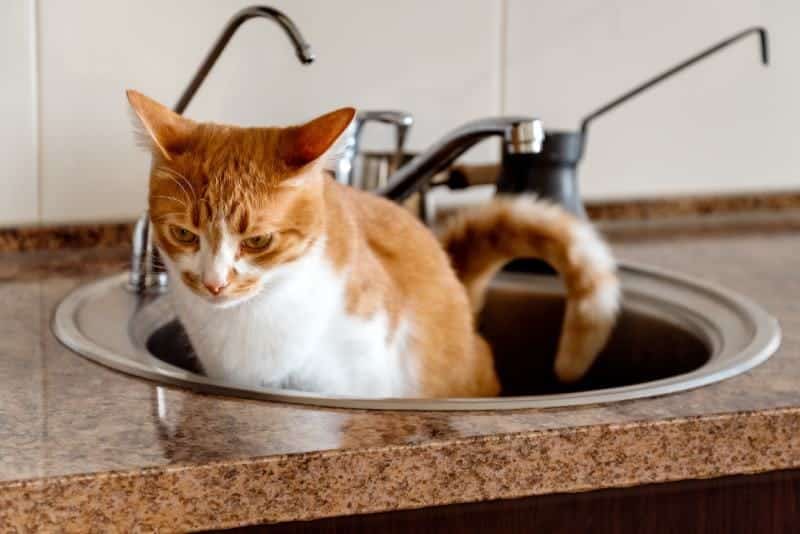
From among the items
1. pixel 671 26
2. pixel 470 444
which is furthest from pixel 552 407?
pixel 671 26

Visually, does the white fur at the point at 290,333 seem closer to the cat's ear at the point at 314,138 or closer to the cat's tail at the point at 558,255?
the cat's ear at the point at 314,138

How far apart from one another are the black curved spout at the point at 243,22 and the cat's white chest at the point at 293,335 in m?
0.19

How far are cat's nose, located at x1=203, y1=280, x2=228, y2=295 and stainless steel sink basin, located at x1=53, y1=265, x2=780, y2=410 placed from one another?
80 millimetres

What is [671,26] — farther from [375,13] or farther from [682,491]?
[682,491]

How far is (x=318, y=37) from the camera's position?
152cm

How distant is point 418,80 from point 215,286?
69 cm

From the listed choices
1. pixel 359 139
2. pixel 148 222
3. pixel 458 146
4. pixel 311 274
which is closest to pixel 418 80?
pixel 359 139

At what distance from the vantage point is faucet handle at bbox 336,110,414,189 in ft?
4.39

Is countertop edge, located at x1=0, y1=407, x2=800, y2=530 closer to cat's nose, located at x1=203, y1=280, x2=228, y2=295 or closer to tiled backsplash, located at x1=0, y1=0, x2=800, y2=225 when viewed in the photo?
cat's nose, located at x1=203, y1=280, x2=228, y2=295

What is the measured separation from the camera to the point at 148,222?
4.18ft

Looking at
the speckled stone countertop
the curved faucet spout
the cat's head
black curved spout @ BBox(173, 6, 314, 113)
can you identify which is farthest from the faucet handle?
the speckled stone countertop

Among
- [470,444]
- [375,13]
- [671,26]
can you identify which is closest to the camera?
[470,444]

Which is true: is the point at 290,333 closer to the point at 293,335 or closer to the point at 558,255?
the point at 293,335

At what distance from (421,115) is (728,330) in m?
0.56
